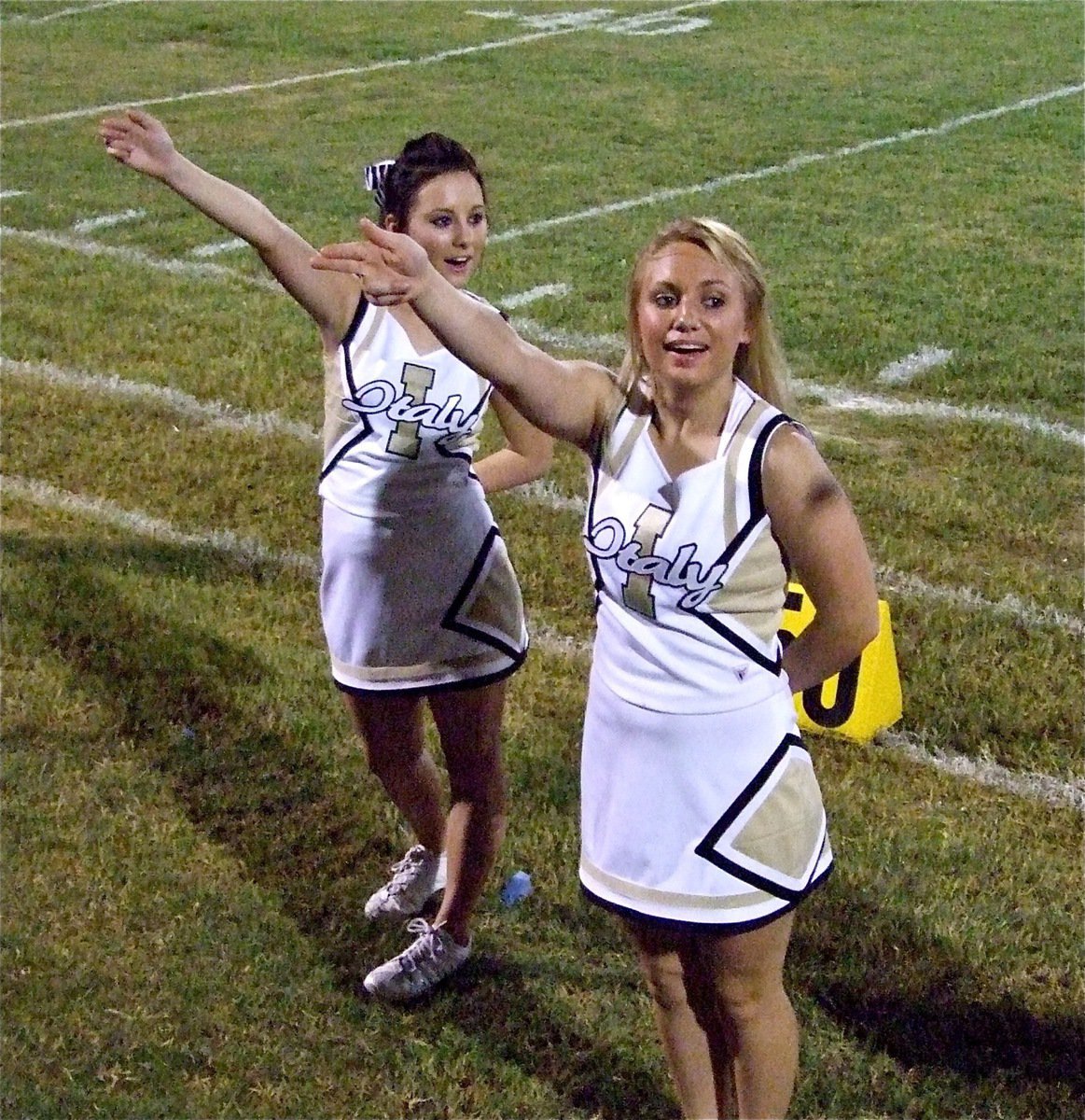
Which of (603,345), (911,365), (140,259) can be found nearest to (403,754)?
(603,345)

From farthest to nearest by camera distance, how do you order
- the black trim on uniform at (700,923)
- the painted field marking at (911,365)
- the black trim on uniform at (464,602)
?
the painted field marking at (911,365) < the black trim on uniform at (464,602) < the black trim on uniform at (700,923)

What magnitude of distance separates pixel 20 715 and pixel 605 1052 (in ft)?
6.81

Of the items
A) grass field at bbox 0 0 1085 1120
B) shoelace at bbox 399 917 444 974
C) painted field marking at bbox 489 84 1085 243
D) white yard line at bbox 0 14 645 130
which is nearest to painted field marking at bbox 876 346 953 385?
grass field at bbox 0 0 1085 1120

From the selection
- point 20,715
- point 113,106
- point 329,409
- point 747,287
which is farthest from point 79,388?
point 113,106

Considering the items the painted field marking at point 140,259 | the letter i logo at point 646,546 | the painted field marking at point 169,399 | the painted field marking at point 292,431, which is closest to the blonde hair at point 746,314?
the letter i logo at point 646,546

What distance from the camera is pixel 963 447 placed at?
20.5 ft

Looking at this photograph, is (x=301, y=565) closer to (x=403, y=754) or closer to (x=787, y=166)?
(x=403, y=754)

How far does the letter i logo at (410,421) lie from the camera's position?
3012mm

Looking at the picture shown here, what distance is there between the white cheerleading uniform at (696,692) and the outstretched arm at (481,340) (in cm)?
6

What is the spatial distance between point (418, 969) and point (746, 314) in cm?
168

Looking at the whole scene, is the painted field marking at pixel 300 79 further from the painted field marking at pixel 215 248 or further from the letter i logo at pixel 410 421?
the letter i logo at pixel 410 421

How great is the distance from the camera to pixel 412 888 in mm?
3660

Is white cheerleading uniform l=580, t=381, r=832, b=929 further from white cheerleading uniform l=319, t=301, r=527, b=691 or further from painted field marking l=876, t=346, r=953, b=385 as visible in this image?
painted field marking l=876, t=346, r=953, b=385

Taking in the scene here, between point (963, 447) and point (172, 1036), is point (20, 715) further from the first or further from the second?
point (963, 447)
